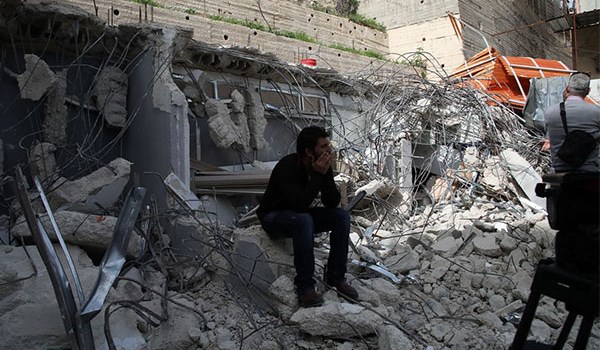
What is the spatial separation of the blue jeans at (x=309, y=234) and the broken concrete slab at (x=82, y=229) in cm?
131

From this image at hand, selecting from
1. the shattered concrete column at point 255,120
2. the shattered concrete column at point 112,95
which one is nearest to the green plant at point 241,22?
the shattered concrete column at point 255,120

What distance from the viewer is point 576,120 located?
12.9 ft

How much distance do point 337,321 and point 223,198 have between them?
11.0ft

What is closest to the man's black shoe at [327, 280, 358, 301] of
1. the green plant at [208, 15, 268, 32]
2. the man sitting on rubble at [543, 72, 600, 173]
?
the man sitting on rubble at [543, 72, 600, 173]

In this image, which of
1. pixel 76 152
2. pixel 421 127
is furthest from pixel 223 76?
pixel 421 127

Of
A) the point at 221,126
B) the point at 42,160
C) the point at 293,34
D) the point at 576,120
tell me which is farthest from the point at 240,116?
the point at 293,34

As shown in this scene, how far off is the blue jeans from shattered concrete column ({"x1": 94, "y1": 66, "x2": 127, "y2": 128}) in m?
3.21

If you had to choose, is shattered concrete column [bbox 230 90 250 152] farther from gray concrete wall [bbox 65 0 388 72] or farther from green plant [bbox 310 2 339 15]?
green plant [bbox 310 2 339 15]

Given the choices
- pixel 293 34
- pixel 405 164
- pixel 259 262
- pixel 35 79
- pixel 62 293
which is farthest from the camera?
pixel 293 34

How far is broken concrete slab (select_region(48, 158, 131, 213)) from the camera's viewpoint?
4.74 m

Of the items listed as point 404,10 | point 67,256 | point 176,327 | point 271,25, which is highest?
point 404,10

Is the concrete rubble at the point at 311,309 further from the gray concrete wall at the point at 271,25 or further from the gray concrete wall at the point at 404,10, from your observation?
the gray concrete wall at the point at 404,10

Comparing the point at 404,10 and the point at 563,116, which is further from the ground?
the point at 404,10

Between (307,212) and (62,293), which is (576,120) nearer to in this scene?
(307,212)
